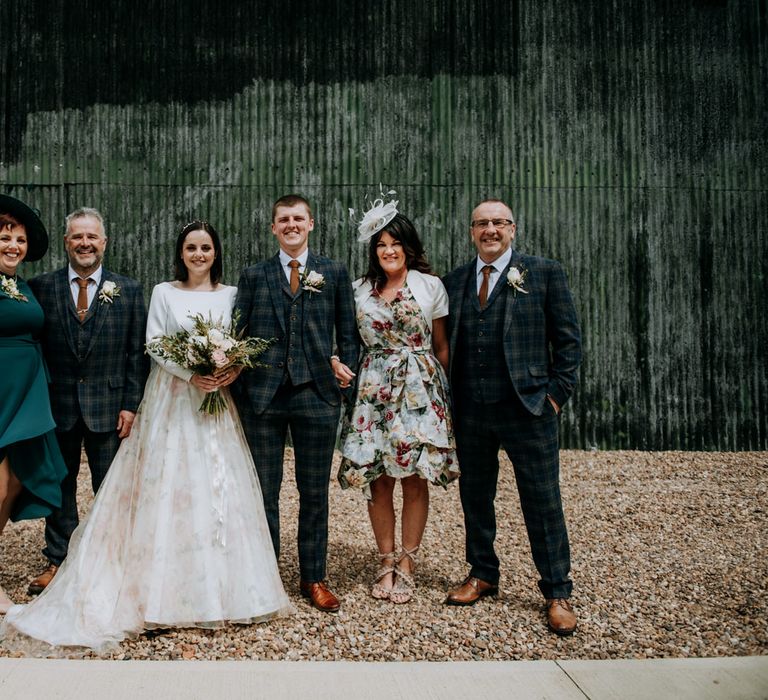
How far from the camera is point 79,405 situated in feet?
12.7

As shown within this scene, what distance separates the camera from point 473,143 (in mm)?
7934

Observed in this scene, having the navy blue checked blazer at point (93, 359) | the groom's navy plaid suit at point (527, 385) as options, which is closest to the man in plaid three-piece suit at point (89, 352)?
the navy blue checked blazer at point (93, 359)

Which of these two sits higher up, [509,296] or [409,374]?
[509,296]

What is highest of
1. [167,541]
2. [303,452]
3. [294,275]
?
[294,275]

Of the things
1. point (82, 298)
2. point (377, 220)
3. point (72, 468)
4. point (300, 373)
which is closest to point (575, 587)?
point (300, 373)

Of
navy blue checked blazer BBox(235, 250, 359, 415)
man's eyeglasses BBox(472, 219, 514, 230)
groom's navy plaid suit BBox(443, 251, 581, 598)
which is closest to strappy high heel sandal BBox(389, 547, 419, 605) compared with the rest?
groom's navy plaid suit BBox(443, 251, 581, 598)

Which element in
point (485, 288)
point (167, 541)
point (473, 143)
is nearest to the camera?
point (167, 541)

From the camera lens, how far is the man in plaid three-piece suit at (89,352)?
12.7ft

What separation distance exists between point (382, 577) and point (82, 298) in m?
2.48

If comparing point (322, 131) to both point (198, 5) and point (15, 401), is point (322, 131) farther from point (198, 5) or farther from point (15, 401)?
point (15, 401)

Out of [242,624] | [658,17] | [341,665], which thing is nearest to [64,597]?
[242,624]

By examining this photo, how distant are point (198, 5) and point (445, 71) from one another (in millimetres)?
3077

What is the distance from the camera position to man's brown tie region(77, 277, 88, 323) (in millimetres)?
3928

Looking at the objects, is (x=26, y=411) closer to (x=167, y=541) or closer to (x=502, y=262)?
(x=167, y=541)
